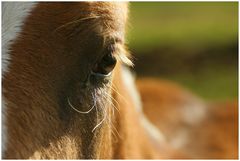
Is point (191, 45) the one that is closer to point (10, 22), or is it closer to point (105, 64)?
point (105, 64)

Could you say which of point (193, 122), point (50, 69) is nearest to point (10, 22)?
point (50, 69)

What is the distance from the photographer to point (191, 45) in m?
12.8

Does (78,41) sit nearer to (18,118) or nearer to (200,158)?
(18,118)

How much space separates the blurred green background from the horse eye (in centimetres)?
716

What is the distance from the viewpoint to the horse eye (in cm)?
161

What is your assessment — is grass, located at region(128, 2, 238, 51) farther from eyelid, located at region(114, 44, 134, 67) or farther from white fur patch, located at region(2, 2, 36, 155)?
white fur patch, located at region(2, 2, 36, 155)

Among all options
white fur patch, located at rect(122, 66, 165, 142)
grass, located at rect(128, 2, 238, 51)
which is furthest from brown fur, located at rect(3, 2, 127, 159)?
grass, located at rect(128, 2, 238, 51)

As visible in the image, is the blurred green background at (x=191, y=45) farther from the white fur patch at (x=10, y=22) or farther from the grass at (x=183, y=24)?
the white fur patch at (x=10, y=22)

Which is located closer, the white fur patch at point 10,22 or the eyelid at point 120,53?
the white fur patch at point 10,22

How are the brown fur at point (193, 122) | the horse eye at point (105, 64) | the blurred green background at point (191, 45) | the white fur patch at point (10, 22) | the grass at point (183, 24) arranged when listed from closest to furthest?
the white fur patch at point (10, 22), the horse eye at point (105, 64), the brown fur at point (193, 122), the blurred green background at point (191, 45), the grass at point (183, 24)

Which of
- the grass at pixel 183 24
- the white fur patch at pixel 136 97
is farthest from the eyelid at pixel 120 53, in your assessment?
the grass at pixel 183 24

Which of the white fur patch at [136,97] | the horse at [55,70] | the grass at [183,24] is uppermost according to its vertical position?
the horse at [55,70]

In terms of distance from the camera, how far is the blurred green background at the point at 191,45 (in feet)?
35.5

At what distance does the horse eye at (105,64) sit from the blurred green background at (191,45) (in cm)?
716
